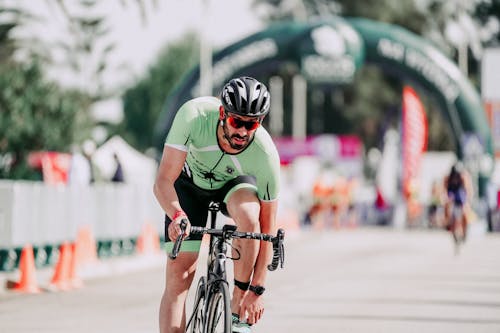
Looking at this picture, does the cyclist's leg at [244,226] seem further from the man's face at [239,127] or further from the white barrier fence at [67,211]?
the white barrier fence at [67,211]

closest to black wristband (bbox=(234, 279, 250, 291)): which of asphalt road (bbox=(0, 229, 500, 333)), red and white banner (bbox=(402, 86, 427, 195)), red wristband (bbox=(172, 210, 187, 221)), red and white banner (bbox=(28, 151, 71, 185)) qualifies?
red wristband (bbox=(172, 210, 187, 221))

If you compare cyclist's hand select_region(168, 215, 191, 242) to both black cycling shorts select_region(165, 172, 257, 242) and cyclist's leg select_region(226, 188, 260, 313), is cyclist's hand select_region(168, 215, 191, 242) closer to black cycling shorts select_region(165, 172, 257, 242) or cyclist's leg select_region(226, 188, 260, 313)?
cyclist's leg select_region(226, 188, 260, 313)

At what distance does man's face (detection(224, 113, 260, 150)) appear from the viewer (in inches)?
275

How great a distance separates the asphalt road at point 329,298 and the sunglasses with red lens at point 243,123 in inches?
143

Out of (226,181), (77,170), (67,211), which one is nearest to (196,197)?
(226,181)

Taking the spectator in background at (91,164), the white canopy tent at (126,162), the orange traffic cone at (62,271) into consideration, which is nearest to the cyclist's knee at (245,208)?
the orange traffic cone at (62,271)

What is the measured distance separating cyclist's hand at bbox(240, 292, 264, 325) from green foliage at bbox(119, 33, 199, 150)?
3863 inches

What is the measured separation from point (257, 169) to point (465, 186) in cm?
1654

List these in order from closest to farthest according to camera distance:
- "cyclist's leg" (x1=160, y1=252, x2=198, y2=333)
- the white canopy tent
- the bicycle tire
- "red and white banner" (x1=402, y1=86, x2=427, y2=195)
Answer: the bicycle tire, "cyclist's leg" (x1=160, y1=252, x2=198, y2=333), the white canopy tent, "red and white banner" (x1=402, y1=86, x2=427, y2=195)

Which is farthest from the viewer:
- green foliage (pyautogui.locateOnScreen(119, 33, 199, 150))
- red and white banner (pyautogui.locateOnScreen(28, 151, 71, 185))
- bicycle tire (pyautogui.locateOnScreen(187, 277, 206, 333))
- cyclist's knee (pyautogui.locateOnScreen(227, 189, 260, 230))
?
green foliage (pyautogui.locateOnScreen(119, 33, 199, 150))

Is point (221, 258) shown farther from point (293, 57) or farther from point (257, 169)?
point (293, 57)

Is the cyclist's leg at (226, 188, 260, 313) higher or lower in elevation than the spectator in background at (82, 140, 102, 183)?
lower

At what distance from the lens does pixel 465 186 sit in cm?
2344

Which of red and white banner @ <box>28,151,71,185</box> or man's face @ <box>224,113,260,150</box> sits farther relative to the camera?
red and white banner @ <box>28,151,71,185</box>
